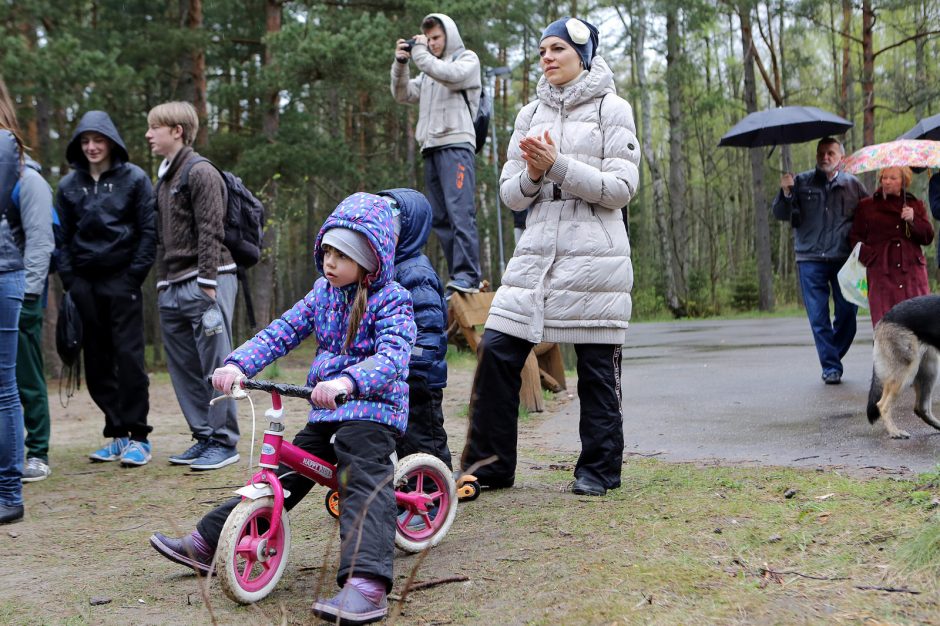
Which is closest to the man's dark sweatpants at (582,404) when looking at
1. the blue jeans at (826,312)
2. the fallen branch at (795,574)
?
the fallen branch at (795,574)

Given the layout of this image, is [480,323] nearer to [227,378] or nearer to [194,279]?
[194,279]

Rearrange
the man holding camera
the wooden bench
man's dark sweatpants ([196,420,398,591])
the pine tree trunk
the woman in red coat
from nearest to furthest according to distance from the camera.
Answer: man's dark sweatpants ([196,420,398,591]), the man holding camera, the wooden bench, the woman in red coat, the pine tree trunk

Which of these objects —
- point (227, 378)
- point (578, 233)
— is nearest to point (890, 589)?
point (578, 233)

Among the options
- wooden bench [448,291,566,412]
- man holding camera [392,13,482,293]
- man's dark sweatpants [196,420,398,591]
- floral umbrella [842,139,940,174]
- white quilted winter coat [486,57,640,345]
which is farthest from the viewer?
wooden bench [448,291,566,412]

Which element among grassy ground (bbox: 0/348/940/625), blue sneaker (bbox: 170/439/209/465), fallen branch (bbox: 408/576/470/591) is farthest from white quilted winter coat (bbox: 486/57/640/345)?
blue sneaker (bbox: 170/439/209/465)

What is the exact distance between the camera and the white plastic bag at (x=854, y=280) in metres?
8.48

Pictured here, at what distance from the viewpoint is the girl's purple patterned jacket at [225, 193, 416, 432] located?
362cm

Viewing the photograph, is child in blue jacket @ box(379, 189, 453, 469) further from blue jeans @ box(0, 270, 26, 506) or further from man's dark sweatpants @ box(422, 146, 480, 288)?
man's dark sweatpants @ box(422, 146, 480, 288)

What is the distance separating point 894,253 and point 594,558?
5.90 meters

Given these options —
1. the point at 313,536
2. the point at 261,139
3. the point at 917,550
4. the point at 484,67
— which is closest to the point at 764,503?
the point at 917,550

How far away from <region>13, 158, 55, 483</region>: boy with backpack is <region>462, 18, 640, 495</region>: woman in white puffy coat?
2896 millimetres

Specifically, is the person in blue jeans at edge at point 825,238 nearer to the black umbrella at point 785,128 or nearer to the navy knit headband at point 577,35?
the black umbrella at point 785,128

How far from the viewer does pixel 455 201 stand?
25.8 ft

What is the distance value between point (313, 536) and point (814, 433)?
12.2ft
